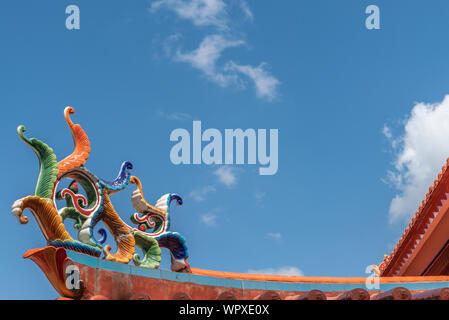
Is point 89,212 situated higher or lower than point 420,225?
lower

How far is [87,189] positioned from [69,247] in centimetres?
106

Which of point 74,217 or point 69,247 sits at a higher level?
point 74,217

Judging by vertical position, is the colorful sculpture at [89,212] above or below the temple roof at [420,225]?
below

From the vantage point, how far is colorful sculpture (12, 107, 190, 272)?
22.5ft

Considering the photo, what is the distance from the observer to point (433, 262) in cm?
1223

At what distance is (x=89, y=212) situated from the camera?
7523mm

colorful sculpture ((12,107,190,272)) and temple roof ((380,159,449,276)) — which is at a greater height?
temple roof ((380,159,449,276))

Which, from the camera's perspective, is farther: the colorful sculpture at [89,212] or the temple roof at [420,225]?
the temple roof at [420,225]

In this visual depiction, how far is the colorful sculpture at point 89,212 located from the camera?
6871 millimetres

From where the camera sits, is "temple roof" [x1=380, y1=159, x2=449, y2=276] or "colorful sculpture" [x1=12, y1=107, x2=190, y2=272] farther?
"temple roof" [x1=380, y1=159, x2=449, y2=276]

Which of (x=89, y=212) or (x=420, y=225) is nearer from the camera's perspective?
(x=89, y=212)
